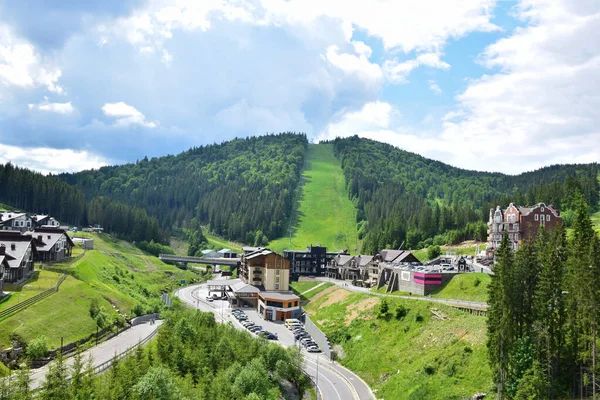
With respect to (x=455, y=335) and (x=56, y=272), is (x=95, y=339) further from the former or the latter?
(x=455, y=335)

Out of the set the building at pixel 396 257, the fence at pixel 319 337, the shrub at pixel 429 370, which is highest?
the building at pixel 396 257

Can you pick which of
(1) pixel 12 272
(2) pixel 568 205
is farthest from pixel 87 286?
(2) pixel 568 205

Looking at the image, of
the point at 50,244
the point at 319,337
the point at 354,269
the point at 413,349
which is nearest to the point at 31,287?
the point at 50,244

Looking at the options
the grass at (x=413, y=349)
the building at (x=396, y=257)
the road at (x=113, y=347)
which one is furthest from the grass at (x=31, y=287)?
the building at (x=396, y=257)

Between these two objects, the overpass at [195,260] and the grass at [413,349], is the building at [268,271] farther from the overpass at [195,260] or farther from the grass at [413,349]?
the overpass at [195,260]

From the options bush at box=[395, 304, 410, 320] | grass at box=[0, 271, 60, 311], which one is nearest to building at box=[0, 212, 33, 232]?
grass at box=[0, 271, 60, 311]

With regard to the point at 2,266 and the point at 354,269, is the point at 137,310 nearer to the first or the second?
the point at 2,266
